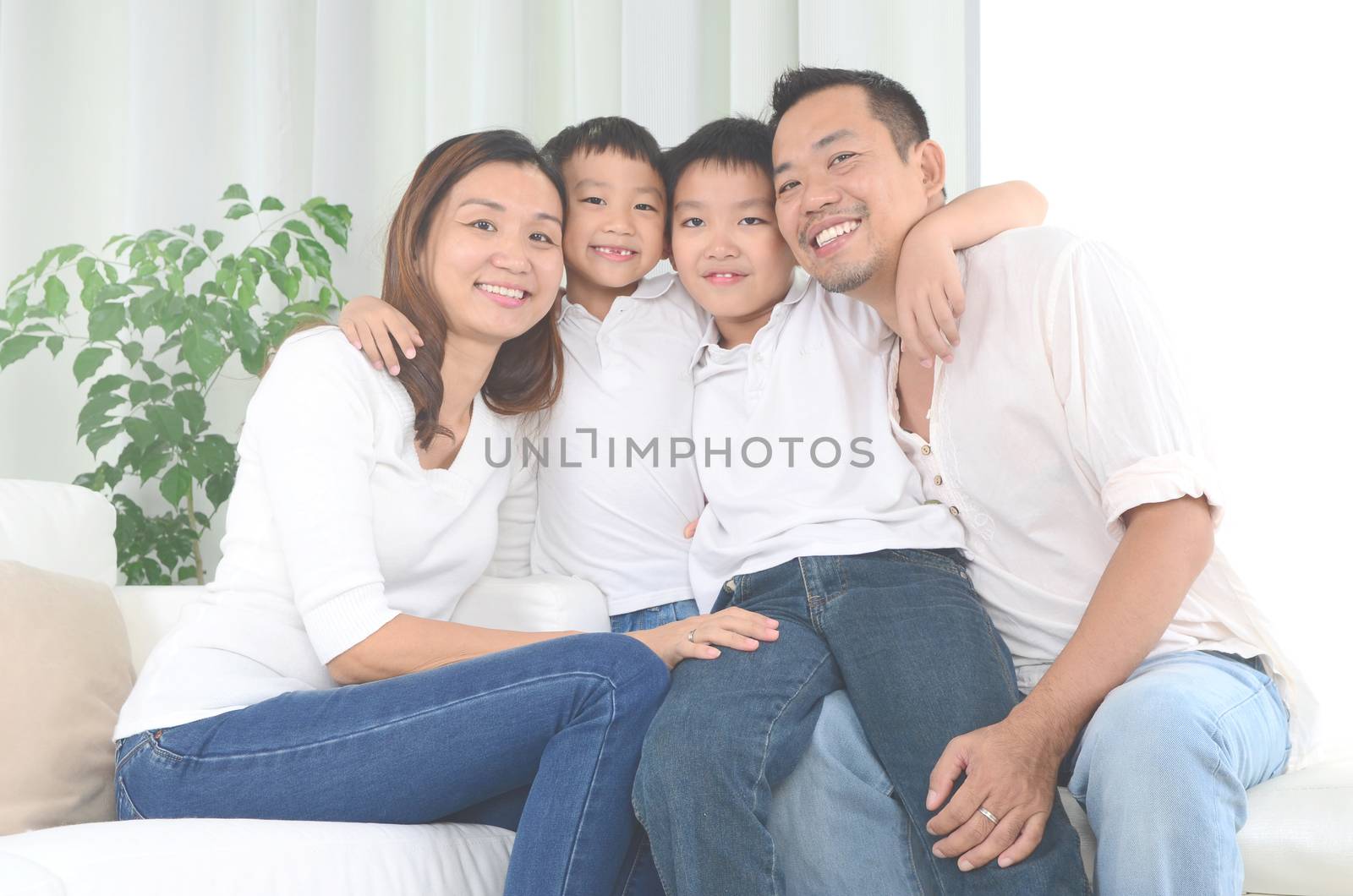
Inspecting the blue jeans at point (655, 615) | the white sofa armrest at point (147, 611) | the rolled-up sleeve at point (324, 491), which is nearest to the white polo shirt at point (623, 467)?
the blue jeans at point (655, 615)

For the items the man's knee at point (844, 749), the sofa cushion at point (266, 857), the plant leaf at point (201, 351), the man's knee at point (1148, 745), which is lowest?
the sofa cushion at point (266, 857)

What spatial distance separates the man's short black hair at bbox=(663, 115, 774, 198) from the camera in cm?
172

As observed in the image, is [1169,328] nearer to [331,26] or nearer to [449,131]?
[449,131]

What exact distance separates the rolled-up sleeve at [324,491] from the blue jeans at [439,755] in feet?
0.30

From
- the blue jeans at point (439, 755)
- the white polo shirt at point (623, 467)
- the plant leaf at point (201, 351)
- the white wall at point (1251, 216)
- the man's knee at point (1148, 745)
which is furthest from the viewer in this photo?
the plant leaf at point (201, 351)

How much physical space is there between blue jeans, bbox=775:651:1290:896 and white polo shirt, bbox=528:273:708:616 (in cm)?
43

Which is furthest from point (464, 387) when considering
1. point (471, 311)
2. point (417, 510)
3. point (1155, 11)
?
point (1155, 11)

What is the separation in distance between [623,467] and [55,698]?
2.66ft

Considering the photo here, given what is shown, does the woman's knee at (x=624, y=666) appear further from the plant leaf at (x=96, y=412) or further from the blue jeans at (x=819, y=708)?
the plant leaf at (x=96, y=412)

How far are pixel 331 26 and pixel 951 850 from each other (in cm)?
263

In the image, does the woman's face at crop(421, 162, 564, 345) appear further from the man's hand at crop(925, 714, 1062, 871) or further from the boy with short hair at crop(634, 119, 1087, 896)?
the man's hand at crop(925, 714, 1062, 871)

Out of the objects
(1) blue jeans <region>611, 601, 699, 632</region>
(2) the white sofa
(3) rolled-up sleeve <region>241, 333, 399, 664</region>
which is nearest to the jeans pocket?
(2) the white sofa

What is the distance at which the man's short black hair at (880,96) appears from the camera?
5.28 ft

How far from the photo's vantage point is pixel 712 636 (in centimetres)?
131
